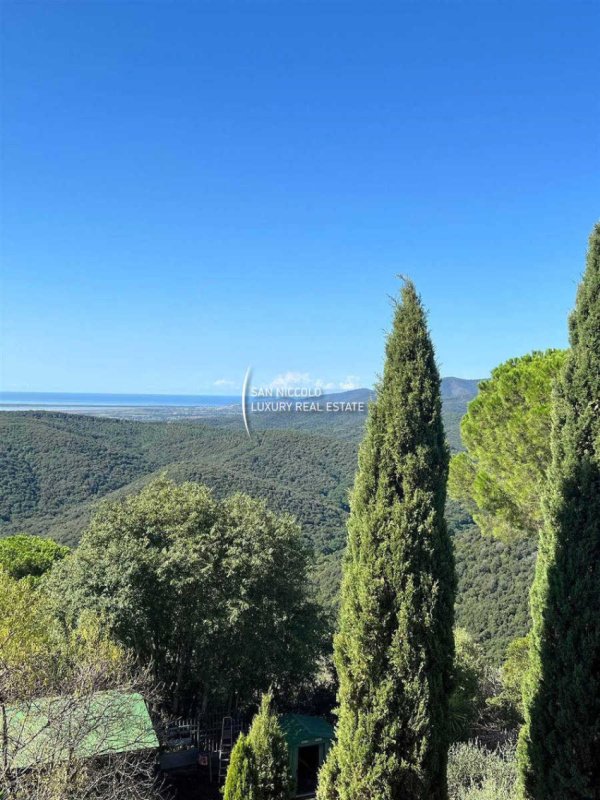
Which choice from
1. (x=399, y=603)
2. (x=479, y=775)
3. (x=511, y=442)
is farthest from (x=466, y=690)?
(x=399, y=603)

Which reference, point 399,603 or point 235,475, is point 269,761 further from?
point 235,475

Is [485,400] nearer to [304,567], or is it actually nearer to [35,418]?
[304,567]

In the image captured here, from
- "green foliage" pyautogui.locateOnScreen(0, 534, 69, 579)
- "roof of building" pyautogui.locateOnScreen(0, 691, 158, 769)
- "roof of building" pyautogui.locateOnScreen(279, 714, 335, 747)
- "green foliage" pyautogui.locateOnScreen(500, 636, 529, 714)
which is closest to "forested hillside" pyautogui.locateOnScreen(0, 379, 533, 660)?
"green foliage" pyautogui.locateOnScreen(0, 534, 69, 579)

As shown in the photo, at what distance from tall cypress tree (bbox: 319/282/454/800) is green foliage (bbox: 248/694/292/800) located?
4.16ft

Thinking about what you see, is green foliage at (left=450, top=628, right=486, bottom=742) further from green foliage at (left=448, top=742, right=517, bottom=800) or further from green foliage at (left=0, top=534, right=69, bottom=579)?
green foliage at (left=0, top=534, right=69, bottom=579)

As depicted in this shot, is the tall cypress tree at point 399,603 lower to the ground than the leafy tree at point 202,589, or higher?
higher

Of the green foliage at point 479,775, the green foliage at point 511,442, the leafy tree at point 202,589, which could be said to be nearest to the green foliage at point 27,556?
the leafy tree at point 202,589

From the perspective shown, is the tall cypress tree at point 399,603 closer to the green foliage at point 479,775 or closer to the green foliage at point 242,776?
the green foliage at point 242,776

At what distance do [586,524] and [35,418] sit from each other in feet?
170

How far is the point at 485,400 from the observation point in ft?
37.4

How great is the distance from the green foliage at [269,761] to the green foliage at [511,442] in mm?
6044

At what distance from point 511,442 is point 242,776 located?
7451 millimetres

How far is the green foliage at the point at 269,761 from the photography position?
6.43 m

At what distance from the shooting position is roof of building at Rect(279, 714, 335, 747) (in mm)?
10453
